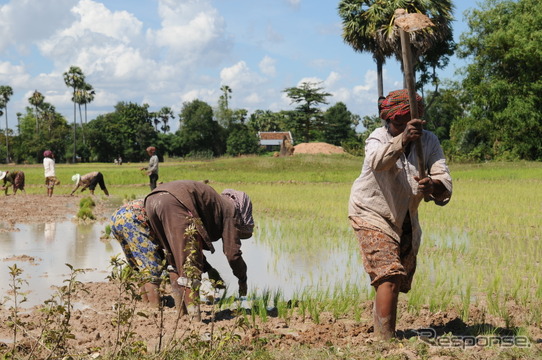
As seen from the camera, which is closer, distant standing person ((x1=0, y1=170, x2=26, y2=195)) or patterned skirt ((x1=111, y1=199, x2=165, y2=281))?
patterned skirt ((x1=111, y1=199, x2=165, y2=281))

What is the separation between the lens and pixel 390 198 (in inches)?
159

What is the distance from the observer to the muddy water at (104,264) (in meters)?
6.42

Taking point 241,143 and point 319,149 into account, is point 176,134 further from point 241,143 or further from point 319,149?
point 319,149

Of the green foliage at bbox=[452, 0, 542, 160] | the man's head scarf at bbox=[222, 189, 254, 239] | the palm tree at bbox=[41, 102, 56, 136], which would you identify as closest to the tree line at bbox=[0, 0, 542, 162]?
the green foliage at bbox=[452, 0, 542, 160]

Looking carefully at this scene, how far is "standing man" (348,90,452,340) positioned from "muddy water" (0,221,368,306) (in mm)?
1719

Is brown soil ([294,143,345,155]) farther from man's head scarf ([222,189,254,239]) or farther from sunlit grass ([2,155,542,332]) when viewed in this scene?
man's head scarf ([222,189,254,239])

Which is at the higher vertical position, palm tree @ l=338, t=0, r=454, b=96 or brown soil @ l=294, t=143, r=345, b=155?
palm tree @ l=338, t=0, r=454, b=96

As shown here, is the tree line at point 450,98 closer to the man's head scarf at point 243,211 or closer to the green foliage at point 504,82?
the green foliage at point 504,82

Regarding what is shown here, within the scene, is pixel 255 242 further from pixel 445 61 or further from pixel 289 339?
pixel 445 61

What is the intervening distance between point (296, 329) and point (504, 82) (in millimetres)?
36204

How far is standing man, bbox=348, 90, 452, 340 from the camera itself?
3980mm

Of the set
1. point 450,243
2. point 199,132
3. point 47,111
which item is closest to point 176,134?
point 199,132

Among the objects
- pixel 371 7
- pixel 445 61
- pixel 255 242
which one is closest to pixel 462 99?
pixel 445 61

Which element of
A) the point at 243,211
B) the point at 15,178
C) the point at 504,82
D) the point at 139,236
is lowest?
the point at 15,178
